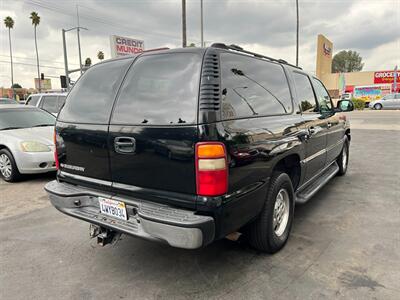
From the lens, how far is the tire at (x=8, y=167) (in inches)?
225

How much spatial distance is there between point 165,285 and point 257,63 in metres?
2.20

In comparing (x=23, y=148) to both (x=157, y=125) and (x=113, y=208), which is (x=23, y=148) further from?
(x=157, y=125)

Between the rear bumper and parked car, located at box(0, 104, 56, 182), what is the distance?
10.2ft

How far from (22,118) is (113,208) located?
525cm

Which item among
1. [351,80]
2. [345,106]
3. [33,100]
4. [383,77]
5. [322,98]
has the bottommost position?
[345,106]

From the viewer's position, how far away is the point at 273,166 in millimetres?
2771

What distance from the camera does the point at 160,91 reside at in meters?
2.41

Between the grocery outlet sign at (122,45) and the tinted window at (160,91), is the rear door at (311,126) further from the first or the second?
the grocery outlet sign at (122,45)

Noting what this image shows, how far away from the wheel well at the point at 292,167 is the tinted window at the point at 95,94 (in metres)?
1.69

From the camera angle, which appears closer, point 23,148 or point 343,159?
point 23,148

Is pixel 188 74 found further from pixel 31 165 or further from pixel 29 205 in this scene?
pixel 31 165

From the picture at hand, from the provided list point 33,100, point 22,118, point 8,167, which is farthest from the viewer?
point 33,100

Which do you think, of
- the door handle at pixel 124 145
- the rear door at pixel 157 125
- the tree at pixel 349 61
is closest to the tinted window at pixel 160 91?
the rear door at pixel 157 125

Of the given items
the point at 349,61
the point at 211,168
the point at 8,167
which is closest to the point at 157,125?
the point at 211,168
